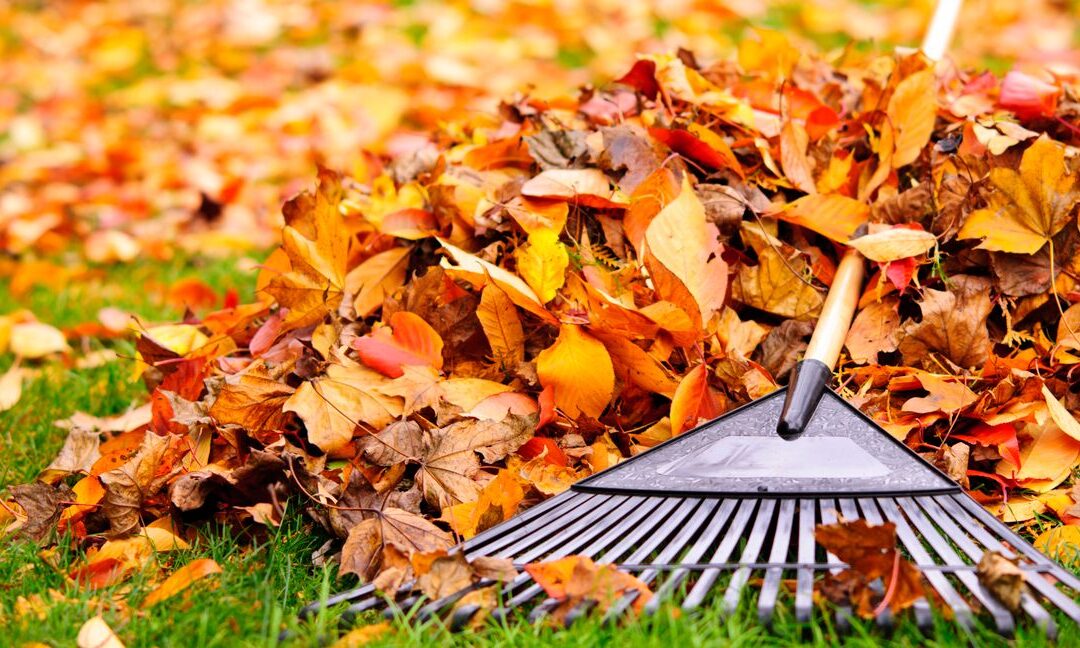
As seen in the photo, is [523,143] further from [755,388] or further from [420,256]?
[755,388]

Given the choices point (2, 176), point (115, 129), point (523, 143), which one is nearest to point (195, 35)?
point (115, 129)

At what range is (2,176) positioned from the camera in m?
3.37

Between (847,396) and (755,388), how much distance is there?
0.50 ft

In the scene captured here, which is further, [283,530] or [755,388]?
[755,388]

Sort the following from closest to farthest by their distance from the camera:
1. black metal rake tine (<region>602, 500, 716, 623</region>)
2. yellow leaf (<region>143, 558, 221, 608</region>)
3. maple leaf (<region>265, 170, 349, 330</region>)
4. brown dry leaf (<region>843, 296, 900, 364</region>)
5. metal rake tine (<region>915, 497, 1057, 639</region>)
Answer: metal rake tine (<region>915, 497, 1057, 639</region>), black metal rake tine (<region>602, 500, 716, 623</region>), yellow leaf (<region>143, 558, 221, 608</region>), brown dry leaf (<region>843, 296, 900, 364</region>), maple leaf (<region>265, 170, 349, 330</region>)

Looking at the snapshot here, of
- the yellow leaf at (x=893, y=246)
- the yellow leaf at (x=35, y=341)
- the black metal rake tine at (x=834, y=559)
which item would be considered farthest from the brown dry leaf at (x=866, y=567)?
the yellow leaf at (x=35, y=341)

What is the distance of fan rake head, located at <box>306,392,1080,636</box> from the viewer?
4.00 feet

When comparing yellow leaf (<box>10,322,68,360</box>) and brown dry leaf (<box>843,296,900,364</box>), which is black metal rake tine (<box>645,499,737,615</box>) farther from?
yellow leaf (<box>10,322,68,360</box>)

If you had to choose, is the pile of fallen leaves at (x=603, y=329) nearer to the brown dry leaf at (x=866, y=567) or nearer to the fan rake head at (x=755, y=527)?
the fan rake head at (x=755, y=527)

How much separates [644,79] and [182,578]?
4.31ft

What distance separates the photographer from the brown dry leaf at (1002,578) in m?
1.17

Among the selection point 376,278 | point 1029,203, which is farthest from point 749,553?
point 376,278

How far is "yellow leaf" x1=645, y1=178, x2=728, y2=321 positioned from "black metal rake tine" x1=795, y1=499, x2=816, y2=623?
15.5 inches

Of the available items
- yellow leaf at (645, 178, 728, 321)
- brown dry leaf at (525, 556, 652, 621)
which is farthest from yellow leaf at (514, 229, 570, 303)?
brown dry leaf at (525, 556, 652, 621)
